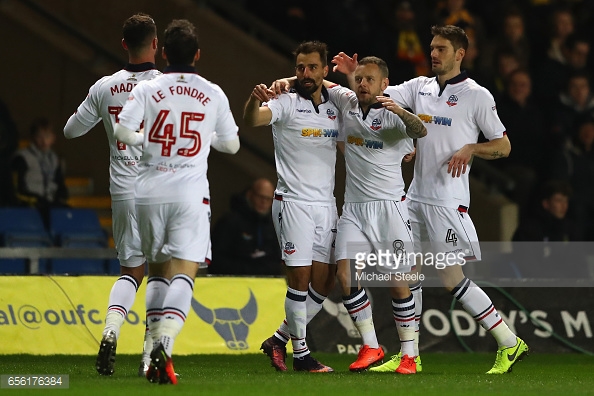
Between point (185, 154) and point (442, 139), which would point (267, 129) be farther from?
point (185, 154)

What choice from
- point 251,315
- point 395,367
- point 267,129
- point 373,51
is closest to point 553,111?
point 373,51

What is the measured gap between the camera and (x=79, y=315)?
37.7 feet

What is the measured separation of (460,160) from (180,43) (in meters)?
2.67

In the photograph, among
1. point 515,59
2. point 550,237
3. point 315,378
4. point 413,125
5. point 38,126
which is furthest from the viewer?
point 515,59

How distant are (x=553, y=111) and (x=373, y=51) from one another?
248cm

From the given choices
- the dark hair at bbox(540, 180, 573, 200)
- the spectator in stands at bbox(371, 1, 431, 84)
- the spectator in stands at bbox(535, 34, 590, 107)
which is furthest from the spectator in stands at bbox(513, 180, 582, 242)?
the spectator in stands at bbox(371, 1, 431, 84)

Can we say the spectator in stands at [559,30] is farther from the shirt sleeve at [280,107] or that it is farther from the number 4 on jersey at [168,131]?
the number 4 on jersey at [168,131]

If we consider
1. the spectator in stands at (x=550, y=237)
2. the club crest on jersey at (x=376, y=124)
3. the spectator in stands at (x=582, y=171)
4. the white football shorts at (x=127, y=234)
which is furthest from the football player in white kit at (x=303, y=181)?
the spectator in stands at (x=582, y=171)

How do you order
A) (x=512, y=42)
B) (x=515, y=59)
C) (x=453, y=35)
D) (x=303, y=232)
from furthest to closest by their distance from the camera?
(x=512, y=42)
(x=515, y=59)
(x=453, y=35)
(x=303, y=232)

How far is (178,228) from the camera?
810cm

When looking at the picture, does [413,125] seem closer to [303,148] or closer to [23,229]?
[303,148]

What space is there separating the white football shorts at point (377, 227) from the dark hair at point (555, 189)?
4.38m

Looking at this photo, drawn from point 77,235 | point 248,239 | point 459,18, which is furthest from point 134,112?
point 459,18

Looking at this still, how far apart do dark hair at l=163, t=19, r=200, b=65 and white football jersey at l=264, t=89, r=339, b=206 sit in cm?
136
